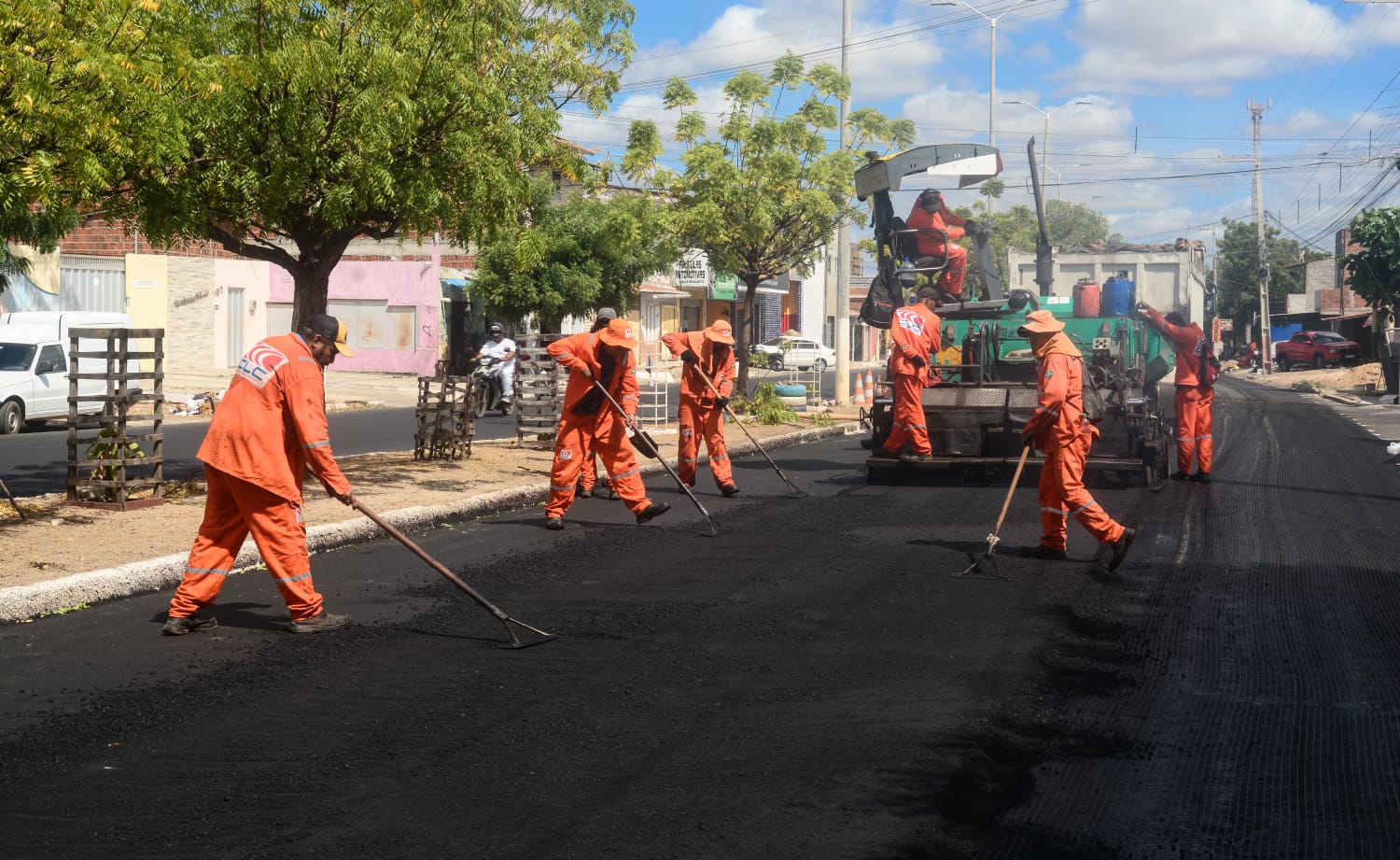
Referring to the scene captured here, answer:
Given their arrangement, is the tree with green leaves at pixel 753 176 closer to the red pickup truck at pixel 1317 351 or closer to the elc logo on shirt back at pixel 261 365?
the elc logo on shirt back at pixel 261 365

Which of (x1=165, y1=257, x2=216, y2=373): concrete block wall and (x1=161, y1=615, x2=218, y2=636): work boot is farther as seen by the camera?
(x1=165, y1=257, x2=216, y2=373): concrete block wall

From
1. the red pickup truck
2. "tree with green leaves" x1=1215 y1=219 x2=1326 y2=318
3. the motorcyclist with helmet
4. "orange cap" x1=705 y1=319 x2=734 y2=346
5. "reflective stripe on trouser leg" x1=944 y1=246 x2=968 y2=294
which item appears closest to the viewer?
"orange cap" x1=705 y1=319 x2=734 y2=346

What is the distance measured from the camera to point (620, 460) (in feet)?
34.9

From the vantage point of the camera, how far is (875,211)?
51.5ft

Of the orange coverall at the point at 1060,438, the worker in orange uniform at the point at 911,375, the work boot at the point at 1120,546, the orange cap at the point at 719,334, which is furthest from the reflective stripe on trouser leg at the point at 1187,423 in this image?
the work boot at the point at 1120,546

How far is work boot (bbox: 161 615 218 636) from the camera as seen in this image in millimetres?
6758

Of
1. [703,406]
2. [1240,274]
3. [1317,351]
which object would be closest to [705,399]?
[703,406]

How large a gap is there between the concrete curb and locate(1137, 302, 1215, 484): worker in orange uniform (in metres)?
6.39

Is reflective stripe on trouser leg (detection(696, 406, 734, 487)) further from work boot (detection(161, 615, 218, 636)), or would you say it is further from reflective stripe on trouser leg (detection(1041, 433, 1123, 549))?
work boot (detection(161, 615, 218, 636))

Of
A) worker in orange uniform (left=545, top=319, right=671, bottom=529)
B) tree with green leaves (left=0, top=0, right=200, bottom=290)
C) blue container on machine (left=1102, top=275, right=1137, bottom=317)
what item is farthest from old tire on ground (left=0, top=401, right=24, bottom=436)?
blue container on machine (left=1102, top=275, right=1137, bottom=317)

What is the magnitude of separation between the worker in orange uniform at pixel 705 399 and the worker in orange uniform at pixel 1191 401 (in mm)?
4664

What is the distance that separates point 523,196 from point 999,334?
5.58 m

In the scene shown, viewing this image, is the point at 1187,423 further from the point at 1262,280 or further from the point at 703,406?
the point at 1262,280

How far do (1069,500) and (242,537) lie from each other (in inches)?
198
